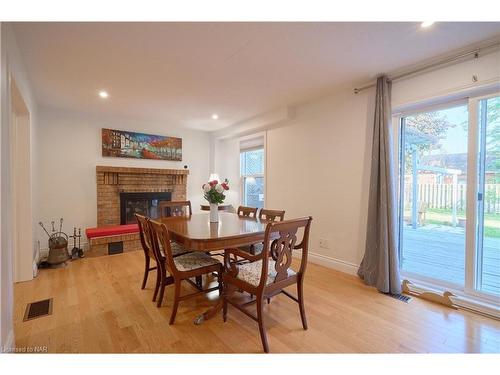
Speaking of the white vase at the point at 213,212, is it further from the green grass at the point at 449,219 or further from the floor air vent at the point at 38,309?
the green grass at the point at 449,219

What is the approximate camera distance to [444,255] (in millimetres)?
2445

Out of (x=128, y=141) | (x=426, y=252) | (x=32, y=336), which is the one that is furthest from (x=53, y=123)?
(x=426, y=252)

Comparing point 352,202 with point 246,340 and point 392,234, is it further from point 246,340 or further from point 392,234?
point 246,340

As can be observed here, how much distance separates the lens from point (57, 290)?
2.40m

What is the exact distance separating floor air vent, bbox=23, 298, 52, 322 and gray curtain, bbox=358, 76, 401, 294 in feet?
10.3

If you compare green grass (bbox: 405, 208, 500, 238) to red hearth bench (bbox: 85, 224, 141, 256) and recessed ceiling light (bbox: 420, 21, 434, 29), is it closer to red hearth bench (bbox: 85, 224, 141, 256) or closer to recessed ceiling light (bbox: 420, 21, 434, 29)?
recessed ceiling light (bbox: 420, 21, 434, 29)

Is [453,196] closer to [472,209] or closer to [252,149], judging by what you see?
[472,209]

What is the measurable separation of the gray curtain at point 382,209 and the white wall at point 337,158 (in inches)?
6.9

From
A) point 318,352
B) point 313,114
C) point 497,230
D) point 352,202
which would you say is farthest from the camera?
point 313,114

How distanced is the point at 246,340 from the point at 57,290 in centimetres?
213

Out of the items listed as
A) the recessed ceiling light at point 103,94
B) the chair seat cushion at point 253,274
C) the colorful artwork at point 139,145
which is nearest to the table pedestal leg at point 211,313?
the chair seat cushion at point 253,274

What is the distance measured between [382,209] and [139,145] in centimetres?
414

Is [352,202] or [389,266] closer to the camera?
[389,266]

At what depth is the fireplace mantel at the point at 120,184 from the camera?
399cm
